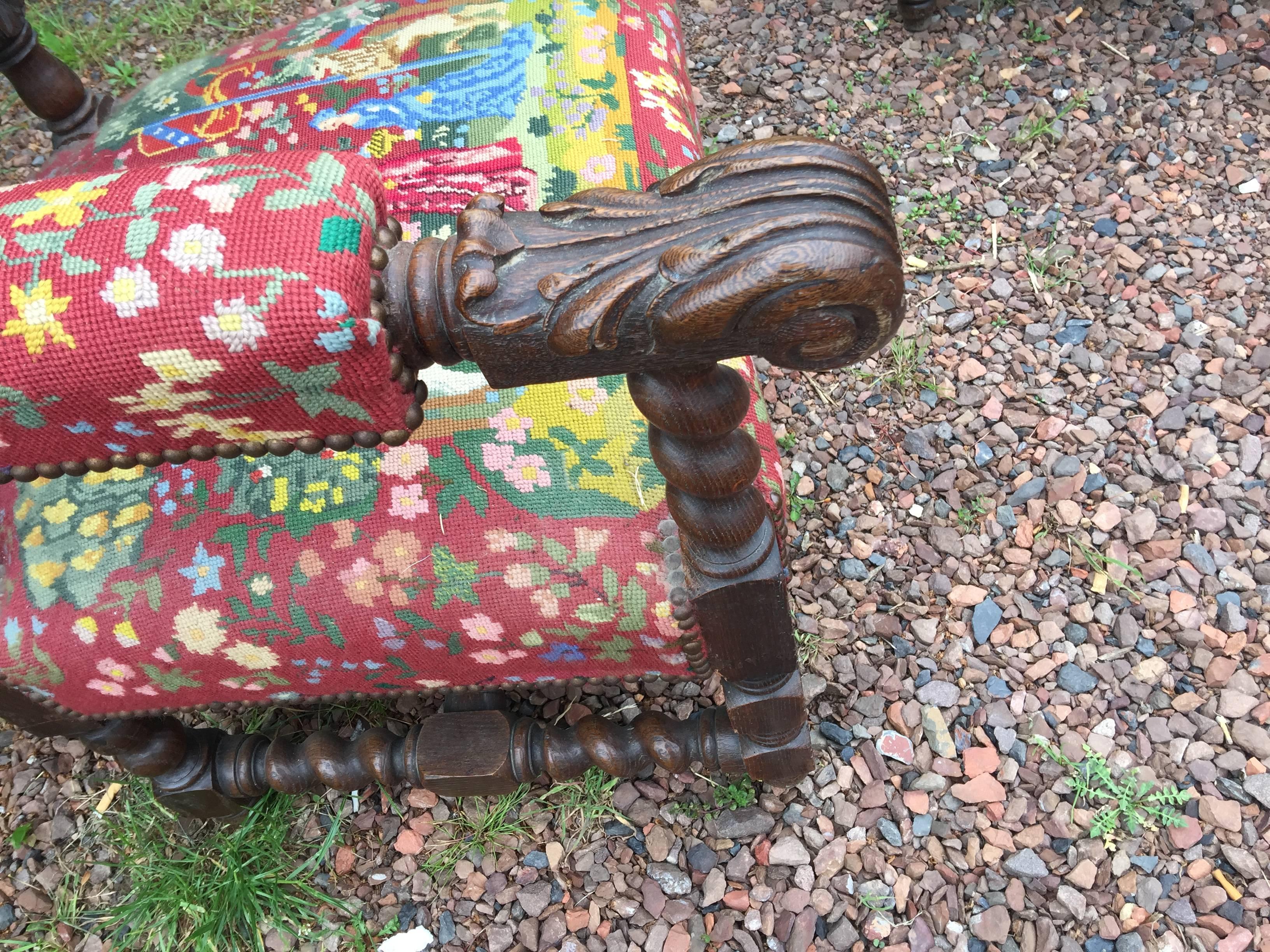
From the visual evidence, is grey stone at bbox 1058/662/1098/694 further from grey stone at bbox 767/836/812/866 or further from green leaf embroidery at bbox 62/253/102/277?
green leaf embroidery at bbox 62/253/102/277

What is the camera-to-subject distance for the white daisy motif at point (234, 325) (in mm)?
565

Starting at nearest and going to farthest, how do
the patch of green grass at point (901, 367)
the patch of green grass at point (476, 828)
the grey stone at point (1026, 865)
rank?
the grey stone at point (1026, 865) → the patch of green grass at point (476, 828) → the patch of green grass at point (901, 367)

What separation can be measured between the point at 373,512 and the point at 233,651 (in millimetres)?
222

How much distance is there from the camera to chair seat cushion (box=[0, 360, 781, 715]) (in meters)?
0.93

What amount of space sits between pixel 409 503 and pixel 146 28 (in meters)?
2.67

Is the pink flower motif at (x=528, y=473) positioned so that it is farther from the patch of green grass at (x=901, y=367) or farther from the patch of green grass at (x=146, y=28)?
the patch of green grass at (x=146, y=28)

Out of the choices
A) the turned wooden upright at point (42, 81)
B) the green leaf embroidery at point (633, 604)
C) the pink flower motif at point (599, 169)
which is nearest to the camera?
the green leaf embroidery at point (633, 604)

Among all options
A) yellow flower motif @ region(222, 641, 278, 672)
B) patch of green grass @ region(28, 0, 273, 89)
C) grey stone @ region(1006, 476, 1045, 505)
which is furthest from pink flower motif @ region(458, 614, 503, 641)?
patch of green grass @ region(28, 0, 273, 89)

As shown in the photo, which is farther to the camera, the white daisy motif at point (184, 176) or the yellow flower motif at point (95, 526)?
the yellow flower motif at point (95, 526)

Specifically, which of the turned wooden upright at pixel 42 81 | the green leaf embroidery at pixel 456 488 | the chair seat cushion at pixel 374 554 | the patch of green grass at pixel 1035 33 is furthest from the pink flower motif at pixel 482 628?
the patch of green grass at pixel 1035 33

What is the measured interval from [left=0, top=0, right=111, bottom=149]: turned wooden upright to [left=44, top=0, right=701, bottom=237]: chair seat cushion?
406mm

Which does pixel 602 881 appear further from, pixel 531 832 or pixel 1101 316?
pixel 1101 316

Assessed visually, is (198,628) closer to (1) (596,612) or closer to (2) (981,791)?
(1) (596,612)

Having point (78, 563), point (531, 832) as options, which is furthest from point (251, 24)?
point (531, 832)
